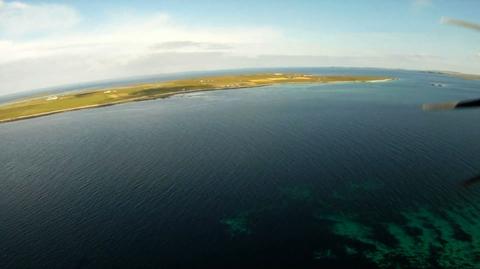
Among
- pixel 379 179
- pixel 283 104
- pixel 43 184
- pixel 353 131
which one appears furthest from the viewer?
pixel 283 104

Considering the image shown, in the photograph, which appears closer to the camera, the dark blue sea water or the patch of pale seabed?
the patch of pale seabed

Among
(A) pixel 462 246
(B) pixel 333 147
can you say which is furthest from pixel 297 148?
(A) pixel 462 246

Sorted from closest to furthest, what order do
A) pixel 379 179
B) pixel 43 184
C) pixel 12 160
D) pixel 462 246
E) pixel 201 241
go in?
pixel 462 246
pixel 201 241
pixel 379 179
pixel 43 184
pixel 12 160

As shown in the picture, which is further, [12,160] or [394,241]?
[12,160]

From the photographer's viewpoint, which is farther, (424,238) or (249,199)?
(249,199)

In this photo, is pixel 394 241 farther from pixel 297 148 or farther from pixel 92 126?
pixel 92 126

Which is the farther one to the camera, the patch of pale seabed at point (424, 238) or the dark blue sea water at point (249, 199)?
the dark blue sea water at point (249, 199)

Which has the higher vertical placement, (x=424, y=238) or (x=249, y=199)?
(x=249, y=199)

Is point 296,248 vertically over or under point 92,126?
under
